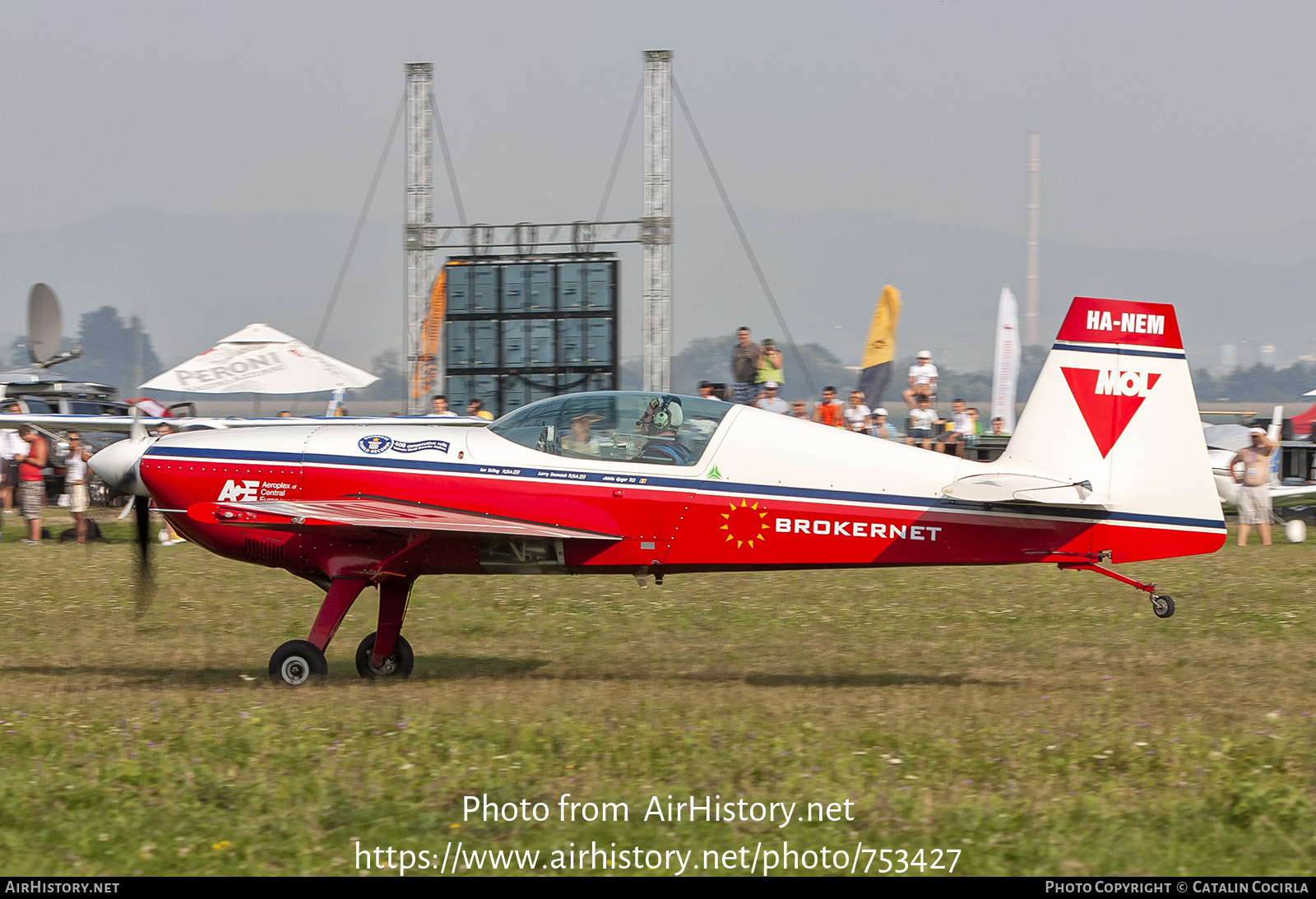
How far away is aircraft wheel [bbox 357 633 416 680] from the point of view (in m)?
9.06

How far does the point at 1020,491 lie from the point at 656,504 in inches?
94.6

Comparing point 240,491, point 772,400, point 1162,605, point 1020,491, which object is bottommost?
point 1162,605

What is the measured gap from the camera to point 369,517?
815 cm

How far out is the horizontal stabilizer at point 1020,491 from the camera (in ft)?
26.5

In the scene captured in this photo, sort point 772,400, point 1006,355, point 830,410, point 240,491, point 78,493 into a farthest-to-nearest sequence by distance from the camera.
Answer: point 1006,355 → point 830,410 → point 78,493 → point 772,400 → point 240,491

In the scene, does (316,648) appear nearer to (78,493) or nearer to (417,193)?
(78,493)

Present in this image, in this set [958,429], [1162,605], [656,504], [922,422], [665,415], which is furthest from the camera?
[958,429]

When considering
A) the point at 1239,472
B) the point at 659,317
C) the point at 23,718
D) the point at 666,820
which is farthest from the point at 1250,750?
the point at 659,317

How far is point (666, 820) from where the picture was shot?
5328 mm

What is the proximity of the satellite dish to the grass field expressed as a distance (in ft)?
62.8

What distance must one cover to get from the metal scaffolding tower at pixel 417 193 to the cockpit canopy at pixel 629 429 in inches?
744

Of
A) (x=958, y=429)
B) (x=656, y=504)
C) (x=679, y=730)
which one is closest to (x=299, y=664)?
(x=656, y=504)

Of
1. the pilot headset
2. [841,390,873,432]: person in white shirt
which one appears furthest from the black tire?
[841,390,873,432]: person in white shirt
